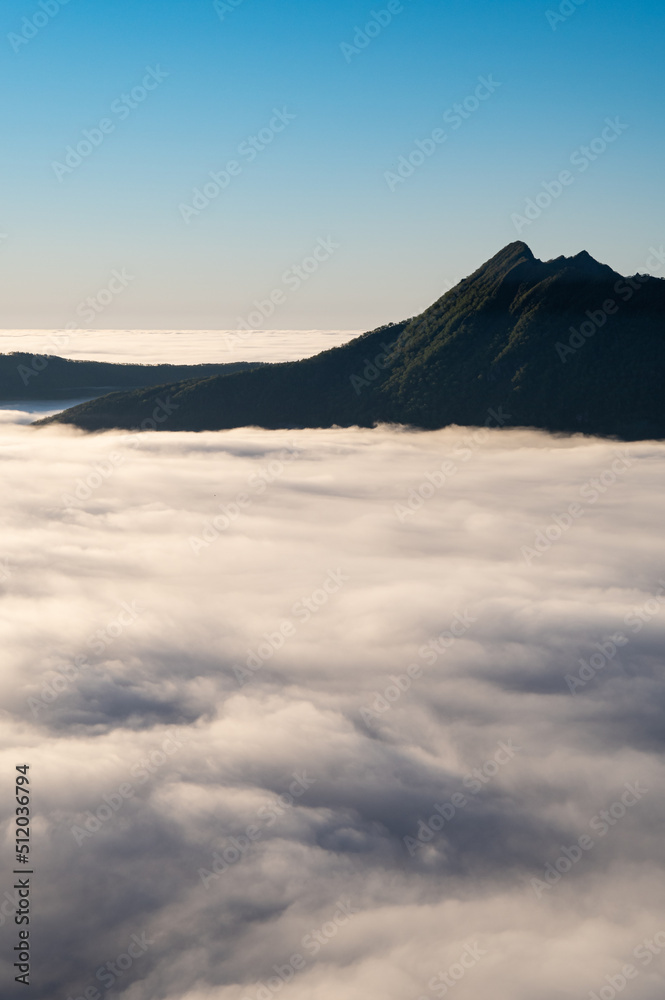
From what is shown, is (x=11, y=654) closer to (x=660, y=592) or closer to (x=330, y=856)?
(x=330, y=856)

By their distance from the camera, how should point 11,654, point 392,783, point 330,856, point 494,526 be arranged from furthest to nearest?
point 494,526 → point 11,654 → point 392,783 → point 330,856

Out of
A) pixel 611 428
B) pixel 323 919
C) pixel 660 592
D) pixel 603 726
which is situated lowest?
pixel 323 919

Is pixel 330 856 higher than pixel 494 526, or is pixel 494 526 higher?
pixel 494 526

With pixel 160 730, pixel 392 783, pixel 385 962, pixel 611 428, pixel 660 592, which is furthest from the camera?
pixel 611 428

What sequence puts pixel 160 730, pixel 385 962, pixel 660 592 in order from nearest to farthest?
1. pixel 385 962
2. pixel 160 730
3. pixel 660 592

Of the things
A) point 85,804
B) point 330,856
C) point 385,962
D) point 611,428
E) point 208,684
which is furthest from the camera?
point 611,428

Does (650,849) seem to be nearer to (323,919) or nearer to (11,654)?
(323,919)

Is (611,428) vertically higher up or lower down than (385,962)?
higher up

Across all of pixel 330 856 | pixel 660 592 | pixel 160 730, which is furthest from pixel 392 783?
pixel 660 592

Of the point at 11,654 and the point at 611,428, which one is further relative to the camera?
the point at 611,428

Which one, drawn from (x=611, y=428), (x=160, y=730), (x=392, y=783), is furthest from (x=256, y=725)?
(x=611, y=428)
